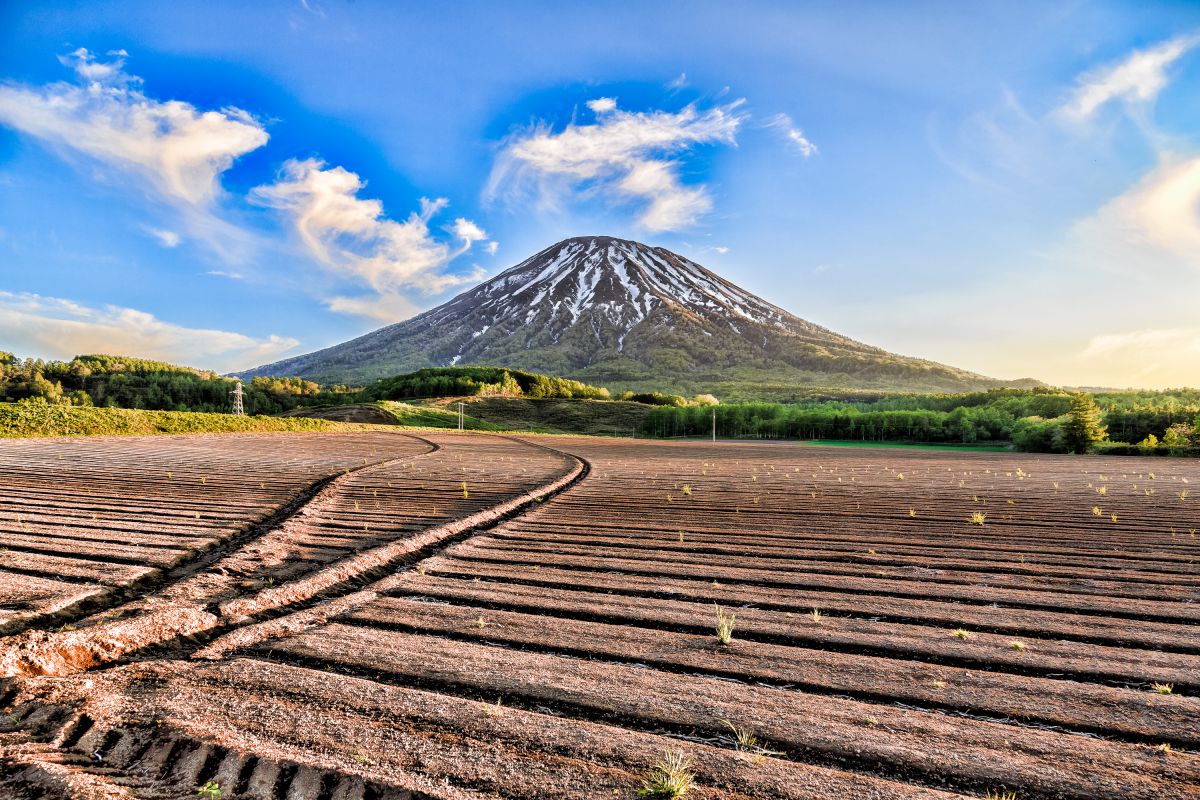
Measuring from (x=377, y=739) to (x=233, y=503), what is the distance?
30.1ft

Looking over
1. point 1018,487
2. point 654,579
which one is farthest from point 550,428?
point 654,579

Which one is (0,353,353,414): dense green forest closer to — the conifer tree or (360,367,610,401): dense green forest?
(360,367,610,401): dense green forest

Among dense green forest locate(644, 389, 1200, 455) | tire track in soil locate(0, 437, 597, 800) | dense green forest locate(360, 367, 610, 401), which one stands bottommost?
tire track in soil locate(0, 437, 597, 800)

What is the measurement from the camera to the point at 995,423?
62812mm

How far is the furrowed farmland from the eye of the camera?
8.89 ft

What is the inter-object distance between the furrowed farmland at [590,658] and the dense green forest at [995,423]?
40394mm

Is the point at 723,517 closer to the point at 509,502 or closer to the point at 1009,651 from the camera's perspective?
the point at 509,502

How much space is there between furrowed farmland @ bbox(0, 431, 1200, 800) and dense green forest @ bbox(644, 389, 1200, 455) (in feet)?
133

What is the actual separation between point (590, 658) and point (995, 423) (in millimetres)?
73514

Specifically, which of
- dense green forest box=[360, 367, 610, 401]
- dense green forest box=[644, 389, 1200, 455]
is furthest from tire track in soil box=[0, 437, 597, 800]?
dense green forest box=[360, 367, 610, 401]

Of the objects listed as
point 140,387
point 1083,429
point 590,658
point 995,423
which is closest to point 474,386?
point 140,387

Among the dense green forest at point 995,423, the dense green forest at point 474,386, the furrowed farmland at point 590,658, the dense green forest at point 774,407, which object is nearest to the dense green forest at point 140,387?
the dense green forest at point 774,407

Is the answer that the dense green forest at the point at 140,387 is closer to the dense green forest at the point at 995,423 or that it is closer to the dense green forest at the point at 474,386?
the dense green forest at the point at 474,386

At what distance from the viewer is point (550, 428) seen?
3497 inches
